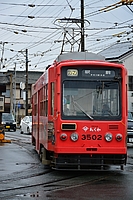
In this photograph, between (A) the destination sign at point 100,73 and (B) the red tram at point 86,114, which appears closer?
(B) the red tram at point 86,114

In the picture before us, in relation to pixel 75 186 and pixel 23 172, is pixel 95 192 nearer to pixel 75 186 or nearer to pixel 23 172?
pixel 75 186

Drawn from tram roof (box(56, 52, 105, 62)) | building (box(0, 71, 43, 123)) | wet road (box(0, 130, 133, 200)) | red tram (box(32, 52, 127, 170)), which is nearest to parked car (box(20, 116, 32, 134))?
wet road (box(0, 130, 133, 200))

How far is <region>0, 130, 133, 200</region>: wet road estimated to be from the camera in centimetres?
1020

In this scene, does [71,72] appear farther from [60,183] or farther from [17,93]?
[17,93]

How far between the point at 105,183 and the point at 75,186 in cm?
90

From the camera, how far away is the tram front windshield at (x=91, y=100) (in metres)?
13.0

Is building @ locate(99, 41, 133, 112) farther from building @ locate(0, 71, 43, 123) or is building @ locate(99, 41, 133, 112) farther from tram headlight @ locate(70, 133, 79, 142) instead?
tram headlight @ locate(70, 133, 79, 142)

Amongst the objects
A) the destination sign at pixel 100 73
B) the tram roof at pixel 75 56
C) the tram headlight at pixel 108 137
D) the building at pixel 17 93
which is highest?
the building at pixel 17 93

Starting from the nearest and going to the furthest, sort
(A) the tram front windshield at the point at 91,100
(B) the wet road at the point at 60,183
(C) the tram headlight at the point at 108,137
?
(B) the wet road at the point at 60,183 < (C) the tram headlight at the point at 108,137 < (A) the tram front windshield at the point at 91,100

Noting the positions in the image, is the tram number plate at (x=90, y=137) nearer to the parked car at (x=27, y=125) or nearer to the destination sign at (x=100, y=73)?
the destination sign at (x=100, y=73)

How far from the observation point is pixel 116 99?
13.2m

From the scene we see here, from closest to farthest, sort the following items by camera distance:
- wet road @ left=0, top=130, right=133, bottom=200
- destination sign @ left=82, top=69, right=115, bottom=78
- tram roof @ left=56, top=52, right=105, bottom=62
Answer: wet road @ left=0, top=130, right=133, bottom=200 → destination sign @ left=82, top=69, right=115, bottom=78 → tram roof @ left=56, top=52, right=105, bottom=62

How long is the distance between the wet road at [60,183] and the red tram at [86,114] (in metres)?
0.44

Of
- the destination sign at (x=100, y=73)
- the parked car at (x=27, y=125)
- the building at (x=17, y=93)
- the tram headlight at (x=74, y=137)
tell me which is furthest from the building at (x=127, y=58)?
the tram headlight at (x=74, y=137)
